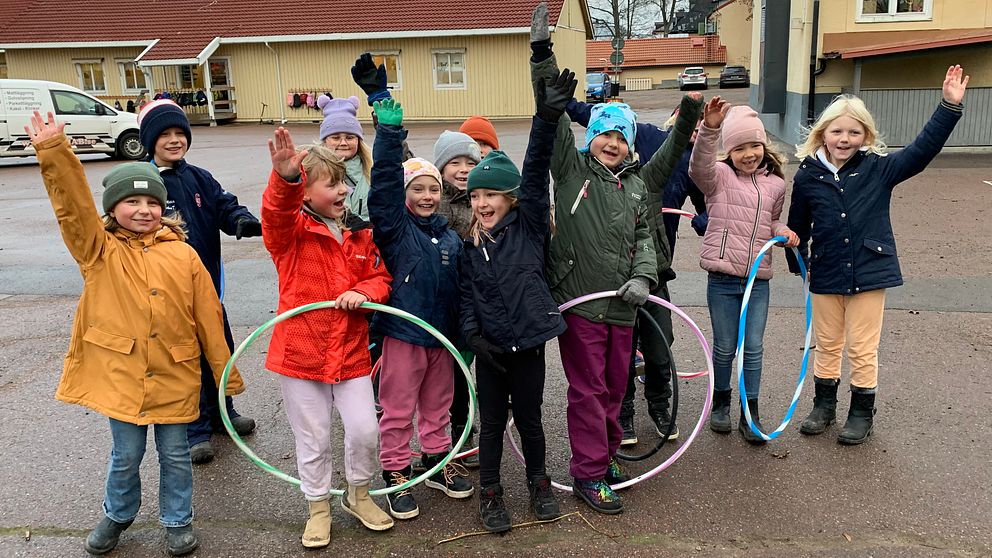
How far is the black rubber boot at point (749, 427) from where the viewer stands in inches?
184

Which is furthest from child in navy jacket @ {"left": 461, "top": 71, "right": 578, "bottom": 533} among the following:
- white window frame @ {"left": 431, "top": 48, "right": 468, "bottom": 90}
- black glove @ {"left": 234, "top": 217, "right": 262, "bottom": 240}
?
white window frame @ {"left": 431, "top": 48, "right": 468, "bottom": 90}

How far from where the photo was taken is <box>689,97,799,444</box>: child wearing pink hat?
4633mm

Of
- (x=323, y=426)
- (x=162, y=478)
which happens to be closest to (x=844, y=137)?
(x=323, y=426)

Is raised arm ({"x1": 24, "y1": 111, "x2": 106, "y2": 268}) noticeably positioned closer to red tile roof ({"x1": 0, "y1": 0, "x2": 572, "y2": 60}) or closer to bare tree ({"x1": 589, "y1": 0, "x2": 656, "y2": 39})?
red tile roof ({"x1": 0, "y1": 0, "x2": 572, "y2": 60})

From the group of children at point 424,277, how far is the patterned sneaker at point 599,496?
0.04 feet

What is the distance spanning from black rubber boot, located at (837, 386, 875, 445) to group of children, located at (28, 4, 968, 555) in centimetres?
2


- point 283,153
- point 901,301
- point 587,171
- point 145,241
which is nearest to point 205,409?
point 145,241

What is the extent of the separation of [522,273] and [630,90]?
60145mm

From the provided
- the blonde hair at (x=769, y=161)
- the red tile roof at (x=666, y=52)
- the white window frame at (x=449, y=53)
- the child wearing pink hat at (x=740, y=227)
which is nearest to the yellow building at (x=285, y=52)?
the white window frame at (x=449, y=53)

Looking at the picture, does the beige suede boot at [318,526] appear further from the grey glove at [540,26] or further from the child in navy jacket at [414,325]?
the grey glove at [540,26]

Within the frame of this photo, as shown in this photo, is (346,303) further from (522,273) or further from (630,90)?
(630,90)

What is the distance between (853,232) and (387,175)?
2794 millimetres

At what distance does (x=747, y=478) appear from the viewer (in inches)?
168

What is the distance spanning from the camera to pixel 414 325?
402 centimetres
